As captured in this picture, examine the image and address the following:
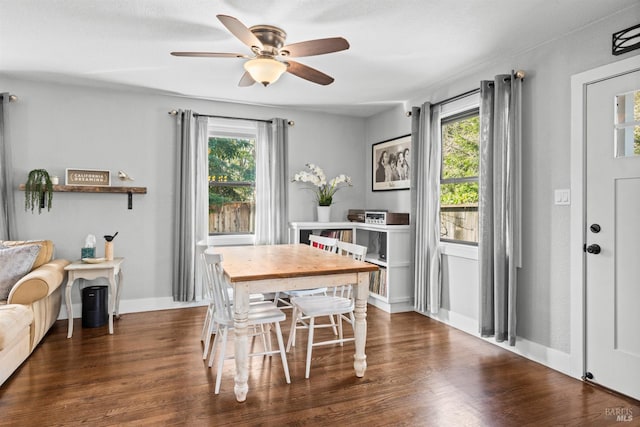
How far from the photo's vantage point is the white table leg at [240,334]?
7.68 ft

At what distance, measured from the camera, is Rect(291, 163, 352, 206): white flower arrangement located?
4.93 metres

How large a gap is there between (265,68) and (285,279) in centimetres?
135

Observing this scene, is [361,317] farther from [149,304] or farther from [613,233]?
[149,304]

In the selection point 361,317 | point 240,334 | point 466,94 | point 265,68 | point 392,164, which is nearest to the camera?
point 240,334

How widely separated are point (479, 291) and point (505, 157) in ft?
3.74

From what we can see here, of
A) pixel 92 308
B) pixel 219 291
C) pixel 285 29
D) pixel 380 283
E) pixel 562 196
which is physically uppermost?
pixel 285 29

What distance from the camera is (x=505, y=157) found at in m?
3.11

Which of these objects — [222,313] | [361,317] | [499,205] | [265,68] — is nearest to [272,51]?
[265,68]

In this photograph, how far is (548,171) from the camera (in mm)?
2912

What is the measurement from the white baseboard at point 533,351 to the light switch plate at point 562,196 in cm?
109

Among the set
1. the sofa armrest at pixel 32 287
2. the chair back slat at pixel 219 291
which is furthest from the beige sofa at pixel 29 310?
the chair back slat at pixel 219 291

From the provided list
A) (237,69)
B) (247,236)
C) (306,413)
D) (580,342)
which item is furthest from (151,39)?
(580,342)

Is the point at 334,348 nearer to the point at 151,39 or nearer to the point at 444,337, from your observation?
the point at 444,337

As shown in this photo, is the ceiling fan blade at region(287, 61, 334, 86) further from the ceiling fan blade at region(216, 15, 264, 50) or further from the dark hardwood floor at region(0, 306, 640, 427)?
the dark hardwood floor at region(0, 306, 640, 427)
